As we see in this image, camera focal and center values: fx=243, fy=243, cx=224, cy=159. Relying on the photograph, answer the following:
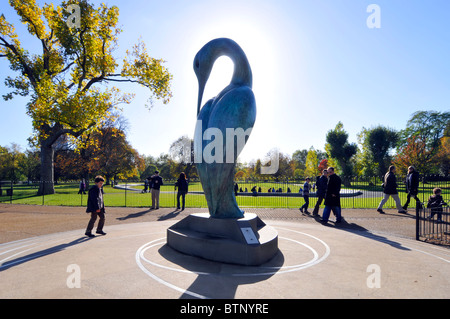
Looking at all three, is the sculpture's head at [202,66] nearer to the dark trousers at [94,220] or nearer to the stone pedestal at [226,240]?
the stone pedestal at [226,240]

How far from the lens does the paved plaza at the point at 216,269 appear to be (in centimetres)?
379

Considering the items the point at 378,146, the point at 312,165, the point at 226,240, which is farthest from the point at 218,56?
the point at 312,165

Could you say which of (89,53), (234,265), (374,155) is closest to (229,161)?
(234,265)

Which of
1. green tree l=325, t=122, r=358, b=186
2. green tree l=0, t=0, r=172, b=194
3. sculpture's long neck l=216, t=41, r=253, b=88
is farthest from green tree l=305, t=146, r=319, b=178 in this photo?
sculpture's long neck l=216, t=41, r=253, b=88

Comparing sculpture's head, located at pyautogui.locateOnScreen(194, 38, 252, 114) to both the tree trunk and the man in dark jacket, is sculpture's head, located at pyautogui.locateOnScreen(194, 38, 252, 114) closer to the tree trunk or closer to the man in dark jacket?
the man in dark jacket

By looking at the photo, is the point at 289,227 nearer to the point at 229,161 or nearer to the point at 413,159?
the point at 229,161

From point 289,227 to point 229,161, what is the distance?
435 centimetres

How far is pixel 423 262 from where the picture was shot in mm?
5176

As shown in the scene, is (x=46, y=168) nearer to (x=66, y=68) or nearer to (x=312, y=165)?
(x=66, y=68)

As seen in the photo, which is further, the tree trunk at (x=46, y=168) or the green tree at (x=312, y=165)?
the green tree at (x=312, y=165)

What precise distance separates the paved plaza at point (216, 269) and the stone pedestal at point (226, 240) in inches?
7.5

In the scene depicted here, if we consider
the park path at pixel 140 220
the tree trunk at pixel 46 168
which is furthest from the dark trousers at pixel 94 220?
the tree trunk at pixel 46 168

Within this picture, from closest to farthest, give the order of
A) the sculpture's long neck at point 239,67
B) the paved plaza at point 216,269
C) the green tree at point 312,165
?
1. the paved plaza at point 216,269
2. the sculpture's long neck at point 239,67
3. the green tree at point 312,165

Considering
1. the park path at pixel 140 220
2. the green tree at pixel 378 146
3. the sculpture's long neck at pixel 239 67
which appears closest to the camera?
the sculpture's long neck at pixel 239 67
